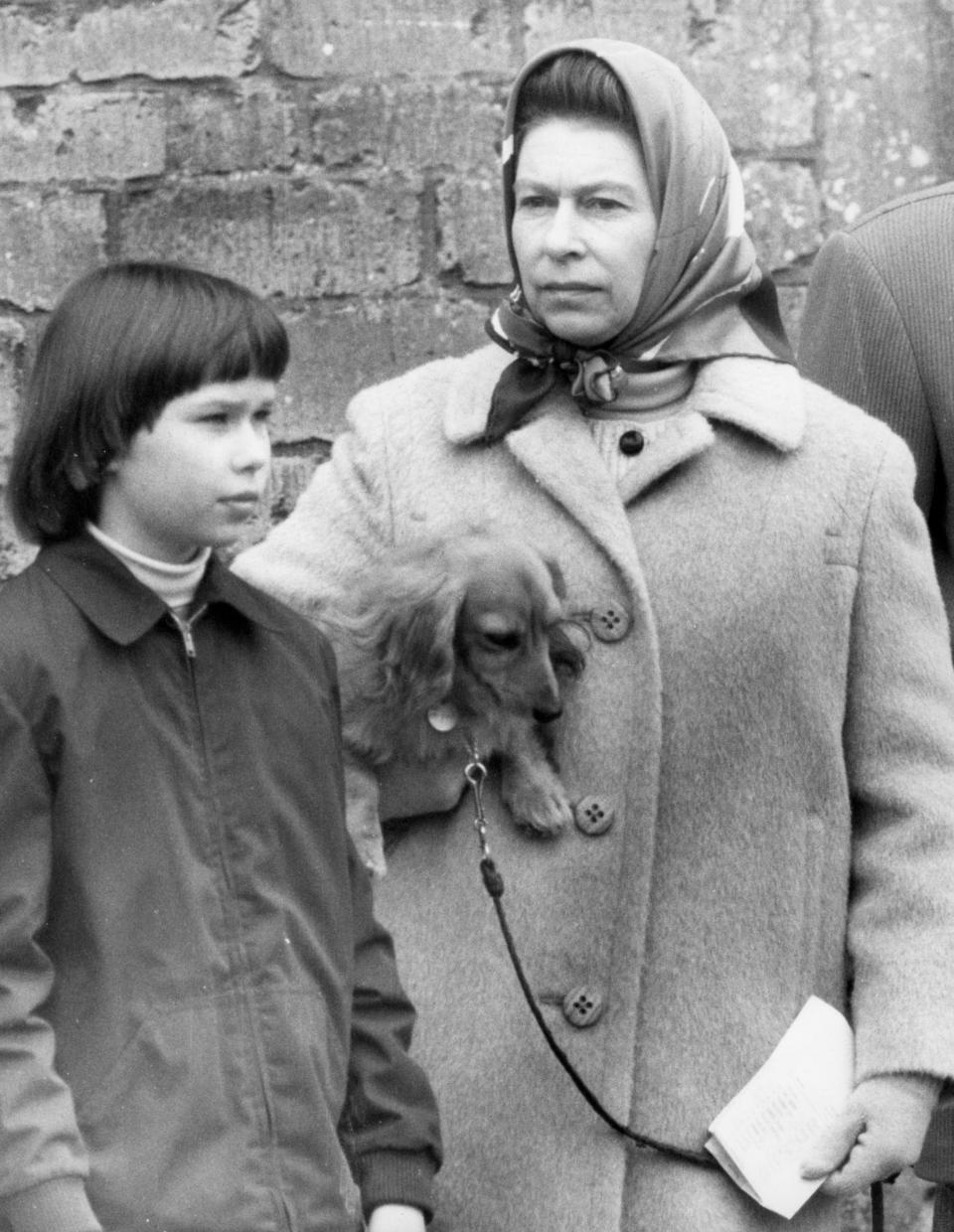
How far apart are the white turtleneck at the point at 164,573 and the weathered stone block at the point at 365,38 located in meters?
2.30

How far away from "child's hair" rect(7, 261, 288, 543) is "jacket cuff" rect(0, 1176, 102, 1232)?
24.5 inches

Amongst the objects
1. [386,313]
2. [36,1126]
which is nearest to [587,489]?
[36,1126]

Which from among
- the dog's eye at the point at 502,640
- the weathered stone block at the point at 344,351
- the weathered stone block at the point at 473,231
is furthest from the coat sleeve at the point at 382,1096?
the weathered stone block at the point at 473,231

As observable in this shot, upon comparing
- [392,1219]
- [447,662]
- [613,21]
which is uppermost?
[613,21]

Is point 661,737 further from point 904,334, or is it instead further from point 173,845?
point 904,334

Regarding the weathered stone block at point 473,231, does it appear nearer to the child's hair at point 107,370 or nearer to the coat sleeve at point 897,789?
the coat sleeve at point 897,789

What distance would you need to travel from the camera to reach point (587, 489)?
2.92 metres

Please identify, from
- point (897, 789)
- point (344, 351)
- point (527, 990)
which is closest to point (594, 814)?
point (527, 990)

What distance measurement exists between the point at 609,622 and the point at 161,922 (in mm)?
710

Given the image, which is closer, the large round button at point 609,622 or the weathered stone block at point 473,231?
the large round button at point 609,622

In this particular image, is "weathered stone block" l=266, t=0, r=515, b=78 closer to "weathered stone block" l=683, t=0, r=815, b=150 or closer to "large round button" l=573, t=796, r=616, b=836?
"weathered stone block" l=683, t=0, r=815, b=150

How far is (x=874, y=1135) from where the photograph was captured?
2.80 metres

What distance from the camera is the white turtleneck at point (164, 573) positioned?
2.51 m

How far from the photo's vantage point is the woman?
2.86 m
